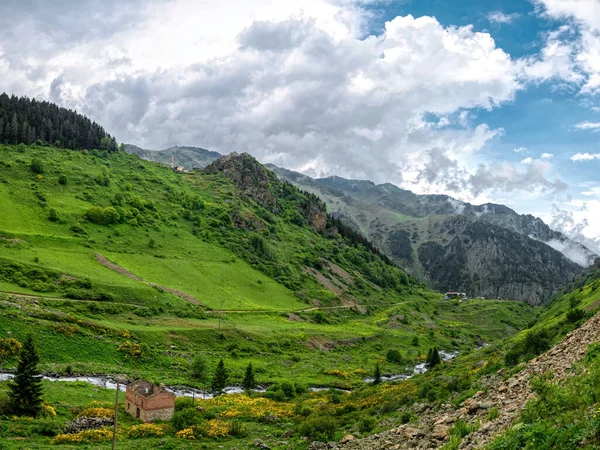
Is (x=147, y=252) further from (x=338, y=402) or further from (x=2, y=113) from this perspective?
(x=2, y=113)

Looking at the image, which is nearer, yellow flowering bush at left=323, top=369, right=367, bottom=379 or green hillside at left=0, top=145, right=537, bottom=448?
green hillside at left=0, top=145, right=537, bottom=448

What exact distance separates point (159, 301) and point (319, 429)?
74.4 m

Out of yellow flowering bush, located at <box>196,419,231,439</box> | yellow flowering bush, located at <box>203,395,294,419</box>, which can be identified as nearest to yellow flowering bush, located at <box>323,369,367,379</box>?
yellow flowering bush, located at <box>203,395,294,419</box>

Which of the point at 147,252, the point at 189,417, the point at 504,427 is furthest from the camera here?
the point at 147,252

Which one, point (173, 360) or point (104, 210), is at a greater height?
point (104, 210)

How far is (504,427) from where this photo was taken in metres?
19.2

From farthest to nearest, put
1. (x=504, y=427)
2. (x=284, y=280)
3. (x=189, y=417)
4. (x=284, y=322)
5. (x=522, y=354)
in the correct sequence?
(x=284, y=280)
(x=284, y=322)
(x=189, y=417)
(x=522, y=354)
(x=504, y=427)

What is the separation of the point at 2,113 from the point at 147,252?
115m

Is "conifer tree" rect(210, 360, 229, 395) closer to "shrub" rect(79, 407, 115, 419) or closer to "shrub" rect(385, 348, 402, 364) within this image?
"shrub" rect(79, 407, 115, 419)

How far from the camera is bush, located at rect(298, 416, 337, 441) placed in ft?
131

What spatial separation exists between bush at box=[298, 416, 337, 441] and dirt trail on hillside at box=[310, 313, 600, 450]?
9.75 meters

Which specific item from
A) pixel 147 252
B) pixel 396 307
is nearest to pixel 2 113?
pixel 147 252

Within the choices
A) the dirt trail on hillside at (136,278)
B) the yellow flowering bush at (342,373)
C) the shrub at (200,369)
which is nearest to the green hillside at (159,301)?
the yellow flowering bush at (342,373)

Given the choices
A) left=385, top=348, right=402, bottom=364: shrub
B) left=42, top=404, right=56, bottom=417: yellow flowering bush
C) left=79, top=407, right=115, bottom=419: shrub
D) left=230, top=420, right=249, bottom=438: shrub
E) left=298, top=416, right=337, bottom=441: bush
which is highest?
left=298, top=416, right=337, bottom=441: bush
